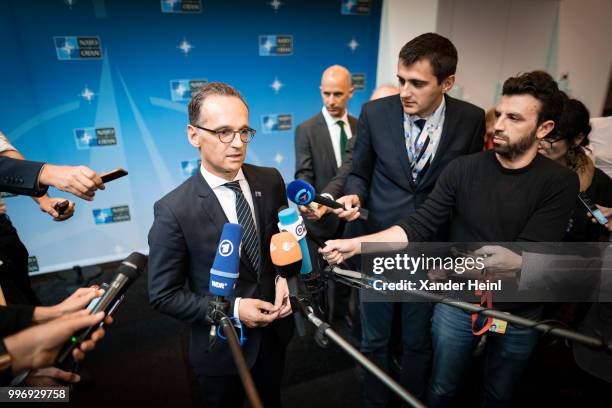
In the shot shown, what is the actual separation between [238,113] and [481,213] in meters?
1.16

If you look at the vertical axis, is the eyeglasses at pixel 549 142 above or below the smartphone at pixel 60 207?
above

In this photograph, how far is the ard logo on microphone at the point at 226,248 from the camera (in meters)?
1.13

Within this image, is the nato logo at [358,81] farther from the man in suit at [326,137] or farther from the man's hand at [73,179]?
the man's hand at [73,179]

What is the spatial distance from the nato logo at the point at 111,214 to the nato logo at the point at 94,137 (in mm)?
733

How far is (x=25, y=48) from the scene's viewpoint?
3445mm

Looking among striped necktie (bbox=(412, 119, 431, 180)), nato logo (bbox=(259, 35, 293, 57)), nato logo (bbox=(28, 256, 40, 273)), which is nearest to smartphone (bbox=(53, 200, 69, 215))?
striped necktie (bbox=(412, 119, 431, 180))

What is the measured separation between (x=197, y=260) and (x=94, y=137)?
320 centimetres

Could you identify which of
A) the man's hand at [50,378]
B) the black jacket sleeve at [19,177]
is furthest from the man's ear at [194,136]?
the man's hand at [50,378]

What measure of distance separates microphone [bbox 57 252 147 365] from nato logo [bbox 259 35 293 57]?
12.2 feet

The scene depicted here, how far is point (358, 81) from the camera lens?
15.4ft

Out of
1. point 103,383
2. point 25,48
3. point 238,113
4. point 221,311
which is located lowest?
point 103,383

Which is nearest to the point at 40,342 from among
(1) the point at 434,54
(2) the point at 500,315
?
(2) the point at 500,315

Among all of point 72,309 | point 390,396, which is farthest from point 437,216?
point 72,309

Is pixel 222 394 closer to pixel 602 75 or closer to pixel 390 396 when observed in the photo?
pixel 390 396
